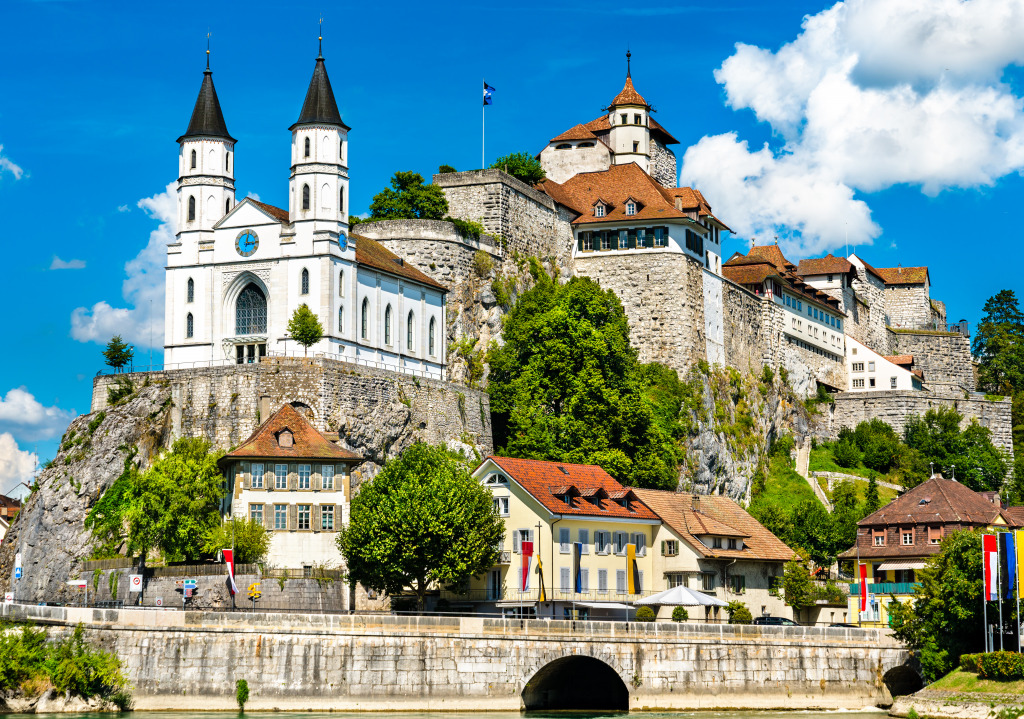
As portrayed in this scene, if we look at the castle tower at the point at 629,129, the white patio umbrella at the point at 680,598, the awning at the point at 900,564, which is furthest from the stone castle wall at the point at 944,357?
the white patio umbrella at the point at 680,598

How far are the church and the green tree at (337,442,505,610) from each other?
15618 millimetres

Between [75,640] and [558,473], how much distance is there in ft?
77.2

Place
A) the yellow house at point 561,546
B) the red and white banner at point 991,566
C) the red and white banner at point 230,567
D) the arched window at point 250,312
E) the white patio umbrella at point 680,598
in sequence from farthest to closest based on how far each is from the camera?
the arched window at point 250,312 < the yellow house at point 561,546 < the white patio umbrella at point 680,598 < the red and white banner at point 230,567 < the red and white banner at point 991,566

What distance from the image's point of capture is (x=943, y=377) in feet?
431

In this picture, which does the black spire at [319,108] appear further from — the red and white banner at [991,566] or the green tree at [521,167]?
the red and white banner at [991,566]

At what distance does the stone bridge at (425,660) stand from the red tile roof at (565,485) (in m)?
10.2

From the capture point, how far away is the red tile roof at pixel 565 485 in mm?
67688

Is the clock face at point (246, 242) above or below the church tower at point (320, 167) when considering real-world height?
below

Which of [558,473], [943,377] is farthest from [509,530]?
[943,377]

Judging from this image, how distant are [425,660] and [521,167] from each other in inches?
2110

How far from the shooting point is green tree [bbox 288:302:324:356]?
252 feet

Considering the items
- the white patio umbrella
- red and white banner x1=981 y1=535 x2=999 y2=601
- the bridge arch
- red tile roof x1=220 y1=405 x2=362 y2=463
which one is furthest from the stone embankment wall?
red and white banner x1=981 y1=535 x2=999 y2=601

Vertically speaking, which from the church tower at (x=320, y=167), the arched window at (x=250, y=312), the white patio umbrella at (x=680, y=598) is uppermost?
the church tower at (x=320, y=167)

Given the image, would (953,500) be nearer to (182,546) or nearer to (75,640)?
(182,546)
